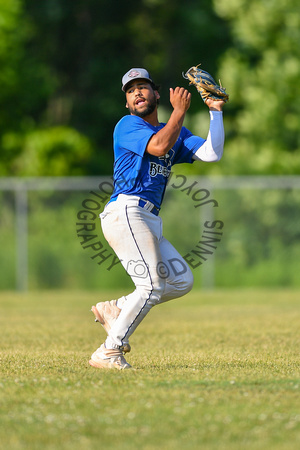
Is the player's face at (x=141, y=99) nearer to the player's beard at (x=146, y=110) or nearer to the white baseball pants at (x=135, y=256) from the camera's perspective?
the player's beard at (x=146, y=110)

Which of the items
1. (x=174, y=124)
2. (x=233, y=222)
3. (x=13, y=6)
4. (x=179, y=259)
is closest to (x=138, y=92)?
(x=174, y=124)

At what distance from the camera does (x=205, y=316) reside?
13.1 m

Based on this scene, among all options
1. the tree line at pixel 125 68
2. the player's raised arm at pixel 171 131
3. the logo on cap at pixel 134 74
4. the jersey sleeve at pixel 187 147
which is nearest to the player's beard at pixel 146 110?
the logo on cap at pixel 134 74

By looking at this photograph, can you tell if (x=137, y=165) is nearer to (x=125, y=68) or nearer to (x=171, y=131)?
(x=171, y=131)

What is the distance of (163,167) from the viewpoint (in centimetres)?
666

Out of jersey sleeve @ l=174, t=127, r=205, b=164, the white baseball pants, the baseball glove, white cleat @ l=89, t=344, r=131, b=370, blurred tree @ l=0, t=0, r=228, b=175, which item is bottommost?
white cleat @ l=89, t=344, r=131, b=370

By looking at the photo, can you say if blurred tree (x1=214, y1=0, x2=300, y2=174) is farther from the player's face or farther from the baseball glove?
the player's face

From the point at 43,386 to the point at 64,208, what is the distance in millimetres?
13150

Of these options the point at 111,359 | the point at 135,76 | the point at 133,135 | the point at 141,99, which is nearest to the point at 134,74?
the point at 135,76

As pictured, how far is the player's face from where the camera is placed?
6637 millimetres

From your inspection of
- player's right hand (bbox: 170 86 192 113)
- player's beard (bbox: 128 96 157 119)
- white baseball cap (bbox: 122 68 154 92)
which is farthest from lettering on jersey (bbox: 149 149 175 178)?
white baseball cap (bbox: 122 68 154 92)

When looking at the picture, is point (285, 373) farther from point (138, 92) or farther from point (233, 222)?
point (233, 222)

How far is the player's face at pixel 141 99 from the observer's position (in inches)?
261

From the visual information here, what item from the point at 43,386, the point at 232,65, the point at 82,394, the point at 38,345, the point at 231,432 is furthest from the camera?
the point at 232,65
